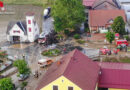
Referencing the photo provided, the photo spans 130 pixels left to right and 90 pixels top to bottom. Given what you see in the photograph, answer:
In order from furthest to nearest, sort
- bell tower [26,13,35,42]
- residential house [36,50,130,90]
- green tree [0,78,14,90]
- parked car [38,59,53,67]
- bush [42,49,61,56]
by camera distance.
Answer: bell tower [26,13,35,42] < bush [42,49,61,56] < parked car [38,59,53,67] < green tree [0,78,14,90] < residential house [36,50,130,90]

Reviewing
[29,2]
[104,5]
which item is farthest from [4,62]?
[29,2]

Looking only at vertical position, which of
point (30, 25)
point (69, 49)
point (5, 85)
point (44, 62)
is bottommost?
point (5, 85)

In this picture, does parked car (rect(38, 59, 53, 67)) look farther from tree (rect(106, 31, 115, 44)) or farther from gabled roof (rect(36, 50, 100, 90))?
tree (rect(106, 31, 115, 44))

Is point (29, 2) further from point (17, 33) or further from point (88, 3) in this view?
point (17, 33)

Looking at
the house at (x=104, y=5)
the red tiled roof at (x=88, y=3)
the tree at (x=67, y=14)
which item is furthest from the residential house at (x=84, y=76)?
the red tiled roof at (x=88, y=3)

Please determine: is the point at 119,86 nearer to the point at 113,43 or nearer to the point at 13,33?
the point at 113,43

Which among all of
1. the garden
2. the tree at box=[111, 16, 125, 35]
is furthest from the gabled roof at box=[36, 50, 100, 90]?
the tree at box=[111, 16, 125, 35]
